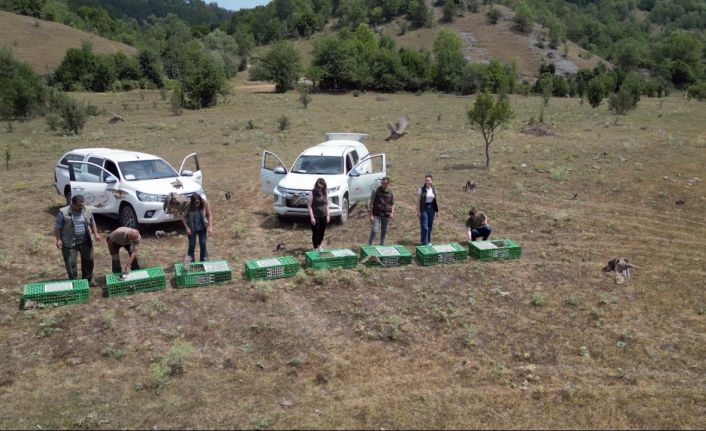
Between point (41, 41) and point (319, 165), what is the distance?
261 feet

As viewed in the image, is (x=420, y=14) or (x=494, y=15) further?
(x=420, y=14)

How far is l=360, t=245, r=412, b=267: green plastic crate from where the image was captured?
33.1 ft

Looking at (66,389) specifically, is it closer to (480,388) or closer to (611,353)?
(480,388)

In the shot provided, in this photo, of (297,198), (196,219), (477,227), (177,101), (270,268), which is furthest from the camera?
(177,101)

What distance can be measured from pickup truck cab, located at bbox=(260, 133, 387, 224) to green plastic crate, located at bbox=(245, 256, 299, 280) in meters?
2.99

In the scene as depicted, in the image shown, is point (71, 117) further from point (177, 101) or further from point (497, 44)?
point (497, 44)


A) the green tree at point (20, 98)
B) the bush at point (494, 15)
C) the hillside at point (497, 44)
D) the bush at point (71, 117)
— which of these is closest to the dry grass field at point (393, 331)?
the bush at point (71, 117)

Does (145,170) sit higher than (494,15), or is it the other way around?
(494,15)

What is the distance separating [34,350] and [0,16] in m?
94.3

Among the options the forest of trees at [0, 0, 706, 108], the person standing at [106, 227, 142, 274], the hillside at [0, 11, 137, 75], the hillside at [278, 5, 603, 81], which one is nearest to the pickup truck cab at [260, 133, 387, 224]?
the person standing at [106, 227, 142, 274]

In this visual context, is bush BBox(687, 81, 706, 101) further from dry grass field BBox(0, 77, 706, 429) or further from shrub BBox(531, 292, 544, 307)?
shrub BBox(531, 292, 544, 307)

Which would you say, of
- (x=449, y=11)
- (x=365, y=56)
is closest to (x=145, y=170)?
(x=365, y=56)

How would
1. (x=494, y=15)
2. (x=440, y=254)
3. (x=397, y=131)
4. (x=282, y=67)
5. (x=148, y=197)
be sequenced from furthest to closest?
(x=494, y=15)
(x=282, y=67)
(x=397, y=131)
(x=148, y=197)
(x=440, y=254)

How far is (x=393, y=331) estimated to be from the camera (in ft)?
24.7
